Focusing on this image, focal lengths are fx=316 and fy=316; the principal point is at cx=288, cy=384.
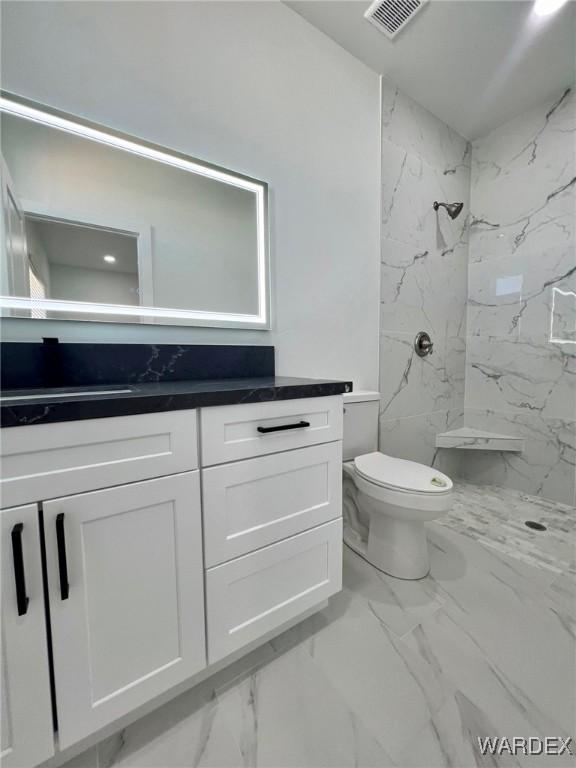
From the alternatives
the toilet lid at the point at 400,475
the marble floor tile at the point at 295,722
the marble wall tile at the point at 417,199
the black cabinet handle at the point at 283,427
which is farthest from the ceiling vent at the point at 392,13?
the marble floor tile at the point at 295,722

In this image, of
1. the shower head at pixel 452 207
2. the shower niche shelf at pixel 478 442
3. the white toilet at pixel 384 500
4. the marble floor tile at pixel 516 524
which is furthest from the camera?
the shower niche shelf at pixel 478 442

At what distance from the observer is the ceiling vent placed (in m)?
→ 1.47

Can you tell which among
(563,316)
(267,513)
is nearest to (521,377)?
(563,316)

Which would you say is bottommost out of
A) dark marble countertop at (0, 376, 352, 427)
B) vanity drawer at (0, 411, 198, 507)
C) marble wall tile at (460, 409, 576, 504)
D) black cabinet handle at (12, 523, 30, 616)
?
marble wall tile at (460, 409, 576, 504)

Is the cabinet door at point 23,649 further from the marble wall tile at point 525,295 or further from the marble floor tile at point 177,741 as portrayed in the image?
the marble wall tile at point 525,295

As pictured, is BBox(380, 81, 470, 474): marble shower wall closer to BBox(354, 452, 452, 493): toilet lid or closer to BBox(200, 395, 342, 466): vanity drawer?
BBox(354, 452, 452, 493): toilet lid

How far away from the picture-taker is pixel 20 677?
2.13ft

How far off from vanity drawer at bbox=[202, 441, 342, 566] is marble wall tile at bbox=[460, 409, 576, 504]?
1.93 meters

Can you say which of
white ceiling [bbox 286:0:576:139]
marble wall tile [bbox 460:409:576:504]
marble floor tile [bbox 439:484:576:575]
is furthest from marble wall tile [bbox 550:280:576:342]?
white ceiling [bbox 286:0:576:139]

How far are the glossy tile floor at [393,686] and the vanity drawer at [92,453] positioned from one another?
0.72m

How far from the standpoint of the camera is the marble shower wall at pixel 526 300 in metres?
2.09

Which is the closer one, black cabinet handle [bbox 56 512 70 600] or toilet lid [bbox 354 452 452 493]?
black cabinet handle [bbox 56 512 70 600]

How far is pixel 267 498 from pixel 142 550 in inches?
13.9

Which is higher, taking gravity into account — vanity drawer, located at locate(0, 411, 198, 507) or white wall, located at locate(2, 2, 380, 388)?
white wall, located at locate(2, 2, 380, 388)
